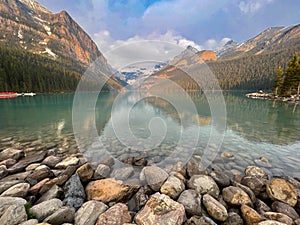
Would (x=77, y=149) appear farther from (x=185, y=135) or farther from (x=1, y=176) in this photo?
(x=185, y=135)

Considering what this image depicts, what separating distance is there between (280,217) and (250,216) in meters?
0.78

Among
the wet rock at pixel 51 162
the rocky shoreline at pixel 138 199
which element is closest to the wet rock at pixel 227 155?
the rocky shoreline at pixel 138 199

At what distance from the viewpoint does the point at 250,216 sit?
12.7 feet

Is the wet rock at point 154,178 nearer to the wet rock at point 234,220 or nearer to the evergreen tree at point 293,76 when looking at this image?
the wet rock at point 234,220

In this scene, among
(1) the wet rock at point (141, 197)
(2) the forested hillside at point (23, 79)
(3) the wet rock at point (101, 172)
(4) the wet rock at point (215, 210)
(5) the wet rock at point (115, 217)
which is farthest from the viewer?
(2) the forested hillside at point (23, 79)

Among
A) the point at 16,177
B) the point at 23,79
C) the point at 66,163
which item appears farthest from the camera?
the point at 23,79

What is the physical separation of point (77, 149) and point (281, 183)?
10301 mm

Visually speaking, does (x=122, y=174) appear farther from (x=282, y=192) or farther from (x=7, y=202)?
(x=282, y=192)

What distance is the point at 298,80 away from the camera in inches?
1761

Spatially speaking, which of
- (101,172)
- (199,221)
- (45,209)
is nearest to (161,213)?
(199,221)

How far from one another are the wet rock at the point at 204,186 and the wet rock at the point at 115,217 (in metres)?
2.35

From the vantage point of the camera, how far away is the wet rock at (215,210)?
13.0ft

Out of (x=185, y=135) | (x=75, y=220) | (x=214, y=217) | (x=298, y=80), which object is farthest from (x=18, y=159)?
(x=298, y=80)

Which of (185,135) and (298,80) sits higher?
(298,80)
